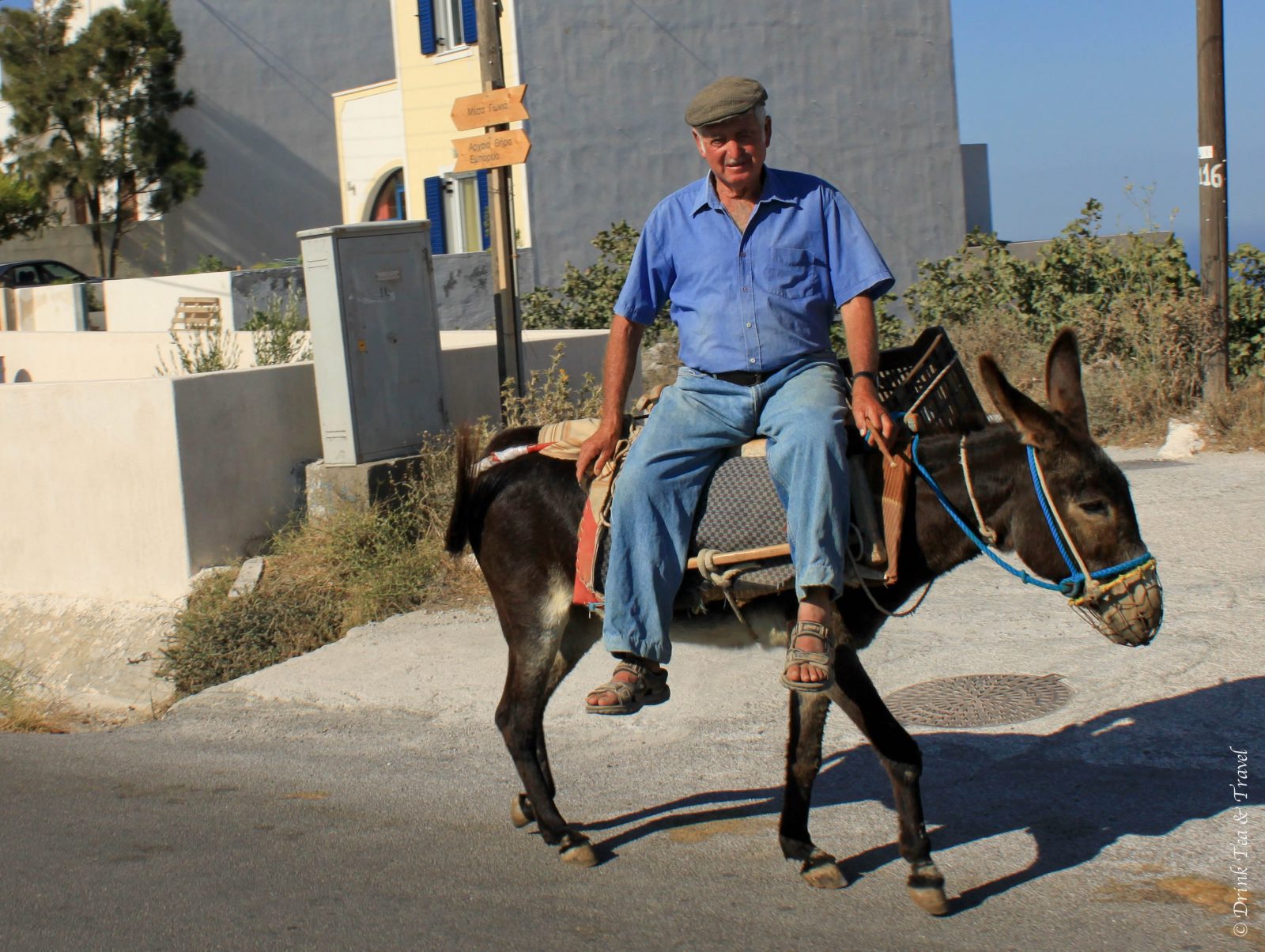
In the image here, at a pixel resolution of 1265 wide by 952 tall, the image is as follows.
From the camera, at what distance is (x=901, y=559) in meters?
4.30

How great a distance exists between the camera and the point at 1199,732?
5352 millimetres

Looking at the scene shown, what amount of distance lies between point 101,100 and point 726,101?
3210cm

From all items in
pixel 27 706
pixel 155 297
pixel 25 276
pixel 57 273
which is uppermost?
pixel 57 273

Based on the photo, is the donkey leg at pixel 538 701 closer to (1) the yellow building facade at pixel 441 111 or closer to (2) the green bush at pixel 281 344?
(2) the green bush at pixel 281 344

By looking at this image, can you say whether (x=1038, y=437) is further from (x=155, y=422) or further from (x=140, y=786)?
(x=155, y=422)

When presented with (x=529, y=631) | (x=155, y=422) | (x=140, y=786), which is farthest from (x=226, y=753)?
(x=155, y=422)

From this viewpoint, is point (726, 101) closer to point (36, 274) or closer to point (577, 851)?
point (577, 851)

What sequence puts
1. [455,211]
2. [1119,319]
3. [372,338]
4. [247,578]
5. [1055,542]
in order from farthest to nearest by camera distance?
[455,211]
[1119,319]
[372,338]
[247,578]
[1055,542]

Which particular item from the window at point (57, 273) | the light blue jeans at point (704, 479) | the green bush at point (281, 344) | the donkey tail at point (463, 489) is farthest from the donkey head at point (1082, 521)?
the window at point (57, 273)

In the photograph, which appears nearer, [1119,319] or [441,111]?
[1119,319]

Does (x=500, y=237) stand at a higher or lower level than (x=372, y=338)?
higher

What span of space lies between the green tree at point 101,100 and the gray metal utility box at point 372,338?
83.0 feet

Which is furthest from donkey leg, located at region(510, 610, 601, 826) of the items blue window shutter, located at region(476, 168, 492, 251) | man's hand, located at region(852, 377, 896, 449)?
blue window shutter, located at region(476, 168, 492, 251)

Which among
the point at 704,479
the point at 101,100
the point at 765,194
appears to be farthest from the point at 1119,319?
the point at 101,100
